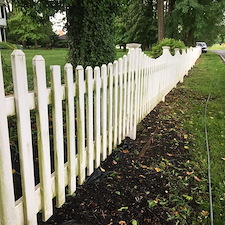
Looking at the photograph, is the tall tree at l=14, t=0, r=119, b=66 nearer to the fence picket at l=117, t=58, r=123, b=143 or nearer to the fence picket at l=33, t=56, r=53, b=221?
the fence picket at l=117, t=58, r=123, b=143

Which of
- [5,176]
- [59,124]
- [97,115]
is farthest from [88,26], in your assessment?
[5,176]

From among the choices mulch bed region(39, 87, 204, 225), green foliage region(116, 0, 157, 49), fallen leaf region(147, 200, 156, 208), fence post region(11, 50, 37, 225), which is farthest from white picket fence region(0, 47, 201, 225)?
green foliage region(116, 0, 157, 49)

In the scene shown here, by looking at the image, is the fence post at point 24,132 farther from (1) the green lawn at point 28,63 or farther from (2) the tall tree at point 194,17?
(2) the tall tree at point 194,17

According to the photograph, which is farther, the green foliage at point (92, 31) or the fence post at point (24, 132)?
the green foliage at point (92, 31)

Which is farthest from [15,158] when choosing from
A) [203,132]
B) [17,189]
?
[203,132]

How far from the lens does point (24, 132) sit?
4.93 ft

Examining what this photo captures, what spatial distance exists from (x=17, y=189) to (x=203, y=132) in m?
3.11

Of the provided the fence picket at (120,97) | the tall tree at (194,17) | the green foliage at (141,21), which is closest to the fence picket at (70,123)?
the fence picket at (120,97)

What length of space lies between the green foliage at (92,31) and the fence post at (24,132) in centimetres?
489

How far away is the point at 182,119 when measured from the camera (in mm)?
4844

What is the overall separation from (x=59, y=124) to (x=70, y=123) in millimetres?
158

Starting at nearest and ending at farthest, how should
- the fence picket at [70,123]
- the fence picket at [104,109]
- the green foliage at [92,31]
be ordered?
the fence picket at [70,123]
the fence picket at [104,109]
the green foliage at [92,31]

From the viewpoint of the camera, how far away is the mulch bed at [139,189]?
2133mm

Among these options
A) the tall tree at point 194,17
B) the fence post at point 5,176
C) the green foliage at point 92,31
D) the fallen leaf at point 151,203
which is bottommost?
the fallen leaf at point 151,203
